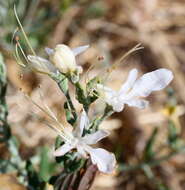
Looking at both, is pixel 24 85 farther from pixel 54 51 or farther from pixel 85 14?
pixel 54 51

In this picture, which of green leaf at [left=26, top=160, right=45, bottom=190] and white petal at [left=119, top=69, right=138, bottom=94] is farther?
green leaf at [left=26, top=160, right=45, bottom=190]

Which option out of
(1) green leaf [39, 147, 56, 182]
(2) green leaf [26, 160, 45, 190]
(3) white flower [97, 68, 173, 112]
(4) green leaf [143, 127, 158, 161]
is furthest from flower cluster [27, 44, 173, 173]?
(4) green leaf [143, 127, 158, 161]

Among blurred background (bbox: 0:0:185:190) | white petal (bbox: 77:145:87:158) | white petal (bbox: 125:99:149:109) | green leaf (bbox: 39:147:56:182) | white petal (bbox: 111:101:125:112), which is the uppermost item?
white petal (bbox: 111:101:125:112)

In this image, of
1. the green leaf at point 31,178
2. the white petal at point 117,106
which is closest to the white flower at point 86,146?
the white petal at point 117,106

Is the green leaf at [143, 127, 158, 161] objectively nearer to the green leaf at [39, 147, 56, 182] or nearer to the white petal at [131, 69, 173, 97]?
the green leaf at [39, 147, 56, 182]

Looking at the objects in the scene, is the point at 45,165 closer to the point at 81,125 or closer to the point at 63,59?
the point at 81,125

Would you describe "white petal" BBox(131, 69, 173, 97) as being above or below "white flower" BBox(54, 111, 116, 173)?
above

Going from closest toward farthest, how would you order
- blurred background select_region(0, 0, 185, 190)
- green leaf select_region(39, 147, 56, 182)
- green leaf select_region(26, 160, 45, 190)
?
green leaf select_region(26, 160, 45, 190)
green leaf select_region(39, 147, 56, 182)
blurred background select_region(0, 0, 185, 190)

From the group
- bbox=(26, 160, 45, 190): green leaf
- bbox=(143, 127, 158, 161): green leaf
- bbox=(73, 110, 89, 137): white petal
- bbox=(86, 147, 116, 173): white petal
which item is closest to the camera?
bbox=(86, 147, 116, 173): white petal
